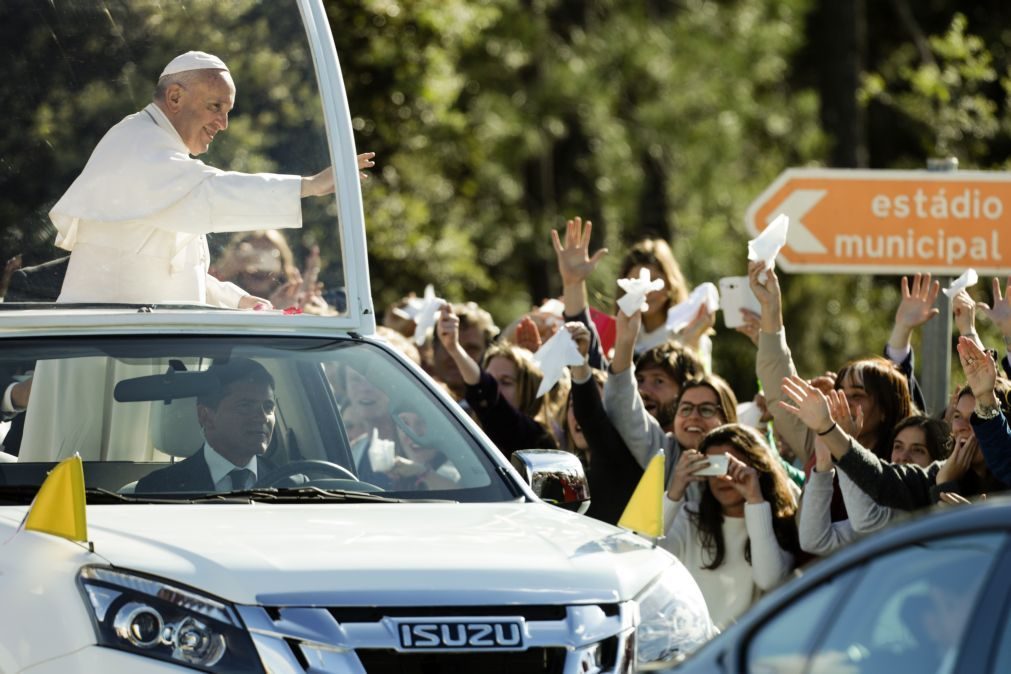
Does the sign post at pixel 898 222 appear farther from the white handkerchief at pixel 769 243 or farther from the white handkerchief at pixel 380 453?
the white handkerchief at pixel 380 453

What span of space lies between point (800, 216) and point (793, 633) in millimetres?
5764

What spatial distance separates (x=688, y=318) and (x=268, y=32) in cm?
327

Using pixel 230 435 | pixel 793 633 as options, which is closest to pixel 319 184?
pixel 230 435

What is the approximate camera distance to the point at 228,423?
6445 millimetres

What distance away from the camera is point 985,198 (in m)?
9.23

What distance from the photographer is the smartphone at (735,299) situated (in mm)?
9406

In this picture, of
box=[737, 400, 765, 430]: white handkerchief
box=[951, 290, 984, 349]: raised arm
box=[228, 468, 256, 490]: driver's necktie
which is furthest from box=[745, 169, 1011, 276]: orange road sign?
box=[228, 468, 256, 490]: driver's necktie

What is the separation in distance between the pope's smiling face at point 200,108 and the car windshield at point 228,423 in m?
1.01

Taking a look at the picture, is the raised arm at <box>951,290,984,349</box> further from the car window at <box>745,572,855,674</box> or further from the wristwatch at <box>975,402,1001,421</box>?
the car window at <box>745,572,855,674</box>

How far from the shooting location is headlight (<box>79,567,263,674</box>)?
5.02 metres

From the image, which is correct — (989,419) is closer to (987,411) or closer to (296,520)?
(987,411)

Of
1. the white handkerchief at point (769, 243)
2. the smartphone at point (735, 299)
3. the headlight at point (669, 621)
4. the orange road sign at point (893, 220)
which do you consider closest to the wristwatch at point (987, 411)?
the headlight at point (669, 621)

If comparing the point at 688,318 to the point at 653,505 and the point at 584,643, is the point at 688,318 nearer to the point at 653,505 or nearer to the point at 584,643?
the point at 653,505

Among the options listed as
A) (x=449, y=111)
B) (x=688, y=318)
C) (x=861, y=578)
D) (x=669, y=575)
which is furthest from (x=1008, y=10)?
(x=861, y=578)
